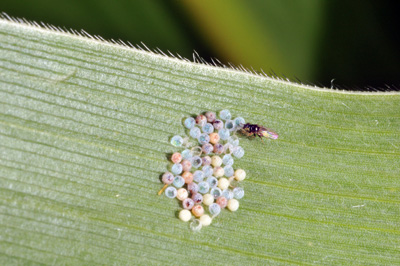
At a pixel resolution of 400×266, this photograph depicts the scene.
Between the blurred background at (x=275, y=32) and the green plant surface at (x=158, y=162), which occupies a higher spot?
the blurred background at (x=275, y=32)

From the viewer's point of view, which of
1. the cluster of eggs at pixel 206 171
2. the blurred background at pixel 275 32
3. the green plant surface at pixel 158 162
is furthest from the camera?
the blurred background at pixel 275 32

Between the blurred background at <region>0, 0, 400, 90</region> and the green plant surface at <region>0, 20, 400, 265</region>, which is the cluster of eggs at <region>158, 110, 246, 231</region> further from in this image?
the blurred background at <region>0, 0, 400, 90</region>

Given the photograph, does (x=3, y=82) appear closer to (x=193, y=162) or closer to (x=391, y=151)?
(x=193, y=162)

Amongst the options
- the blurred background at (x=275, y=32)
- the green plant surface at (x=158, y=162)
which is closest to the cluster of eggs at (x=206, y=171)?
the green plant surface at (x=158, y=162)

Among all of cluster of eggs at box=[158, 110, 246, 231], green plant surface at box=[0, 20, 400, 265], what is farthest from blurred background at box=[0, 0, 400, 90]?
cluster of eggs at box=[158, 110, 246, 231]

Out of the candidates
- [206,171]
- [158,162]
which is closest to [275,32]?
[206,171]

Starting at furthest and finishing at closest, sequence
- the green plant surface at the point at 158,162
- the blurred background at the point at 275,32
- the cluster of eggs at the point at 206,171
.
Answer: the blurred background at the point at 275,32 → the cluster of eggs at the point at 206,171 → the green plant surface at the point at 158,162

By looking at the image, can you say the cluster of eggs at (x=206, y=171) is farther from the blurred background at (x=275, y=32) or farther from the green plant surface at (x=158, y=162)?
the blurred background at (x=275, y=32)

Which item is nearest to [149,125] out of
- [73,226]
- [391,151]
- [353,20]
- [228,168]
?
[228,168]
